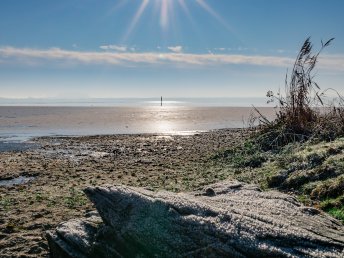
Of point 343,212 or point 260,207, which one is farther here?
point 343,212

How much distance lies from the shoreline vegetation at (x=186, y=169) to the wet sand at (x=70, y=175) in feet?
0.06

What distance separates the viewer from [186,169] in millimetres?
13484

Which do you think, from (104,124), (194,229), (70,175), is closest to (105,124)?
(104,124)

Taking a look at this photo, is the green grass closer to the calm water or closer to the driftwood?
the driftwood

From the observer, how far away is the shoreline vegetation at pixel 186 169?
7590 mm

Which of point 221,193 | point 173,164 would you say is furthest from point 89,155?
point 221,193

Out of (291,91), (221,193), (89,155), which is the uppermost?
(291,91)

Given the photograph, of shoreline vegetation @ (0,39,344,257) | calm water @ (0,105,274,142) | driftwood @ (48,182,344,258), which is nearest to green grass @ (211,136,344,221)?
shoreline vegetation @ (0,39,344,257)

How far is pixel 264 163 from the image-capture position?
11797mm

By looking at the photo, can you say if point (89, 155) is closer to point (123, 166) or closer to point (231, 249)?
point (123, 166)

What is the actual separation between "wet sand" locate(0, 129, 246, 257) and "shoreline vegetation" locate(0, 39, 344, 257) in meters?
0.02

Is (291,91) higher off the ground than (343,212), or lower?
higher

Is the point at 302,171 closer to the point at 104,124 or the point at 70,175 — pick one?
the point at 70,175

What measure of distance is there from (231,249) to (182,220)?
65 cm
